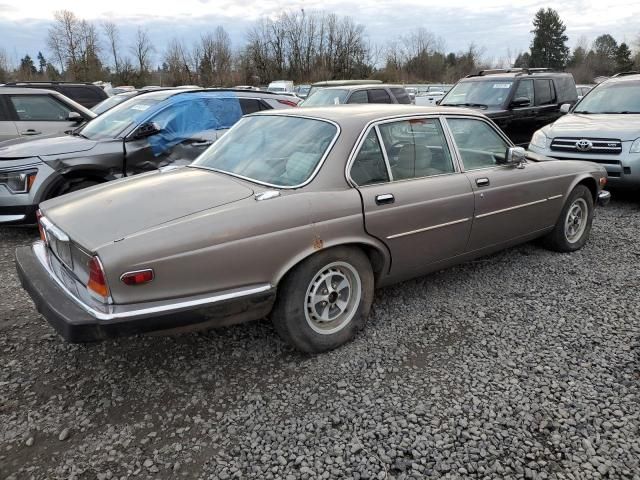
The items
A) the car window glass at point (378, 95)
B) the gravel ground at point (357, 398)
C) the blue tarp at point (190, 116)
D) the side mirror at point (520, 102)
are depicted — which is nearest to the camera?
the gravel ground at point (357, 398)

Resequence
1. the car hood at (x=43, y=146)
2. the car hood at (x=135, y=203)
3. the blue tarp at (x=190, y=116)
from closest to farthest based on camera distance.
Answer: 1. the car hood at (x=135, y=203)
2. the car hood at (x=43, y=146)
3. the blue tarp at (x=190, y=116)

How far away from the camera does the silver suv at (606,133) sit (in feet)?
22.0

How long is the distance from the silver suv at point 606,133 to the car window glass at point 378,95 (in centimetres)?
418

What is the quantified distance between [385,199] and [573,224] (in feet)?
9.60

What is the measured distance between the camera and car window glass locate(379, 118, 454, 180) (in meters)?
3.59

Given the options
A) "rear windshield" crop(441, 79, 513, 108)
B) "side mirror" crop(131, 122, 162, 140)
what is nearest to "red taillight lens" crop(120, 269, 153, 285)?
"side mirror" crop(131, 122, 162, 140)

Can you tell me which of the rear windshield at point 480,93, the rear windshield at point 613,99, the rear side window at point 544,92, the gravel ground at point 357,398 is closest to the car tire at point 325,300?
the gravel ground at point 357,398

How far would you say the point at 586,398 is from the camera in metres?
2.82

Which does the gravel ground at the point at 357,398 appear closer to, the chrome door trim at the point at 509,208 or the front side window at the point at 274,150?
the chrome door trim at the point at 509,208

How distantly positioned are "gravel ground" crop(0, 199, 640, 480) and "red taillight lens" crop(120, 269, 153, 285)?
0.80 m

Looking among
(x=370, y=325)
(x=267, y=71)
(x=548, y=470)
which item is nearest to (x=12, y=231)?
(x=370, y=325)

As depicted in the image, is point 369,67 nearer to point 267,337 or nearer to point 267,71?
point 267,71

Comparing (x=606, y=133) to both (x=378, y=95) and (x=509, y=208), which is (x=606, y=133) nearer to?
(x=509, y=208)

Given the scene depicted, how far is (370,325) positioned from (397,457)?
136 cm
